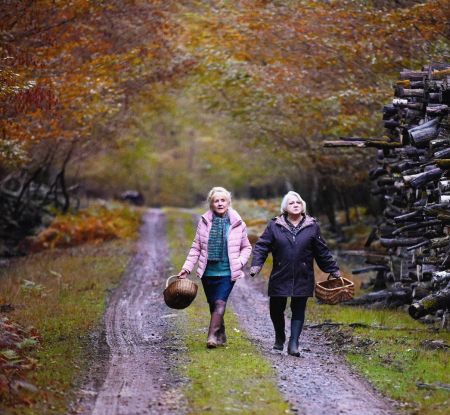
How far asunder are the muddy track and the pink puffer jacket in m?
1.32

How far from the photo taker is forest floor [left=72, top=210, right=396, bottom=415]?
7523 mm

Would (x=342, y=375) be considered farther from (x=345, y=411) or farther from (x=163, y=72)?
(x=163, y=72)

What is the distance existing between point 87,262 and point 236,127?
1258 centimetres

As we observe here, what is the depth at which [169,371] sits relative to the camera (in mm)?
8938

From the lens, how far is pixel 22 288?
16656 millimetres

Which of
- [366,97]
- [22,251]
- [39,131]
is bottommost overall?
[22,251]

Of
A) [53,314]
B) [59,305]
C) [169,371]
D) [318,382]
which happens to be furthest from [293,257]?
[59,305]

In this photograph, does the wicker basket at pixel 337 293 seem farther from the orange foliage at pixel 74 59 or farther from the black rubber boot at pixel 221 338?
the orange foliage at pixel 74 59

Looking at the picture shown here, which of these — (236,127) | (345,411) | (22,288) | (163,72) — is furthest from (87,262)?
(345,411)

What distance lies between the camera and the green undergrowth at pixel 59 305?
7898 mm

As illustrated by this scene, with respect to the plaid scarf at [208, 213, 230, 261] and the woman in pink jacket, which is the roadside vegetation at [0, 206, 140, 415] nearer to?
the woman in pink jacket

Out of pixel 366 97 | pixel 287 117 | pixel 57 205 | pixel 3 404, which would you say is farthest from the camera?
pixel 57 205

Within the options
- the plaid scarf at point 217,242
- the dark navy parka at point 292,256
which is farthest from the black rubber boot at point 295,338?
the plaid scarf at point 217,242

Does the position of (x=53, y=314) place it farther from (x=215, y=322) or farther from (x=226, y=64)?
(x=226, y=64)
